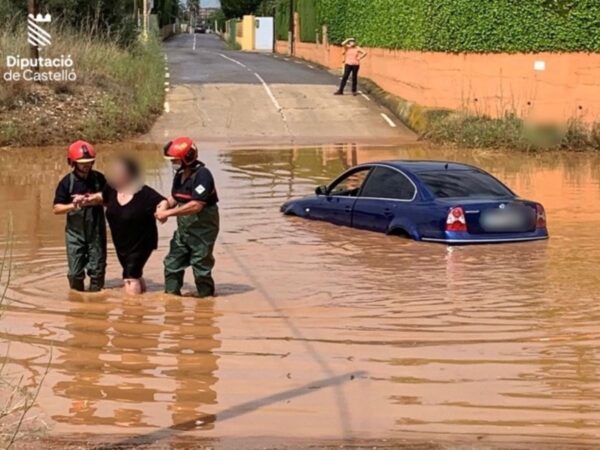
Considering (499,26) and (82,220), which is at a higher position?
(499,26)

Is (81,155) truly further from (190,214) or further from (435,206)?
(435,206)

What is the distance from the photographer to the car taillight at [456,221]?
13.5 m

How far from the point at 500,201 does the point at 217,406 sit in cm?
735

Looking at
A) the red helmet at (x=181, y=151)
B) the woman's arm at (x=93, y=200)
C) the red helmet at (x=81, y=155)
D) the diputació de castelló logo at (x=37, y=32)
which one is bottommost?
the woman's arm at (x=93, y=200)

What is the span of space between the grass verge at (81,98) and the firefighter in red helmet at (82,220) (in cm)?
1677

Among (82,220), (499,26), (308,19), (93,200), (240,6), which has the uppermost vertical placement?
(240,6)

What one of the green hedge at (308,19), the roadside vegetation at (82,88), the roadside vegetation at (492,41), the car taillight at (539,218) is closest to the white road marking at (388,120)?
the roadside vegetation at (492,41)

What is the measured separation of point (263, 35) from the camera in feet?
256

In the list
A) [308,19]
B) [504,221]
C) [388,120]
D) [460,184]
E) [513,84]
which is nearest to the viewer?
[504,221]

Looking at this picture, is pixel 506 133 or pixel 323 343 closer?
pixel 323 343

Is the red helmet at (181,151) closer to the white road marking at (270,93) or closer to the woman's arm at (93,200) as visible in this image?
the woman's arm at (93,200)

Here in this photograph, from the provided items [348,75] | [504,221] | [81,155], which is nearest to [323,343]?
[81,155]

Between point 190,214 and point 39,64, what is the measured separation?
21.4 meters

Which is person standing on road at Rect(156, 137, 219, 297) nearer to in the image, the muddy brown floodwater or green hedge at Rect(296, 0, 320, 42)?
the muddy brown floodwater
